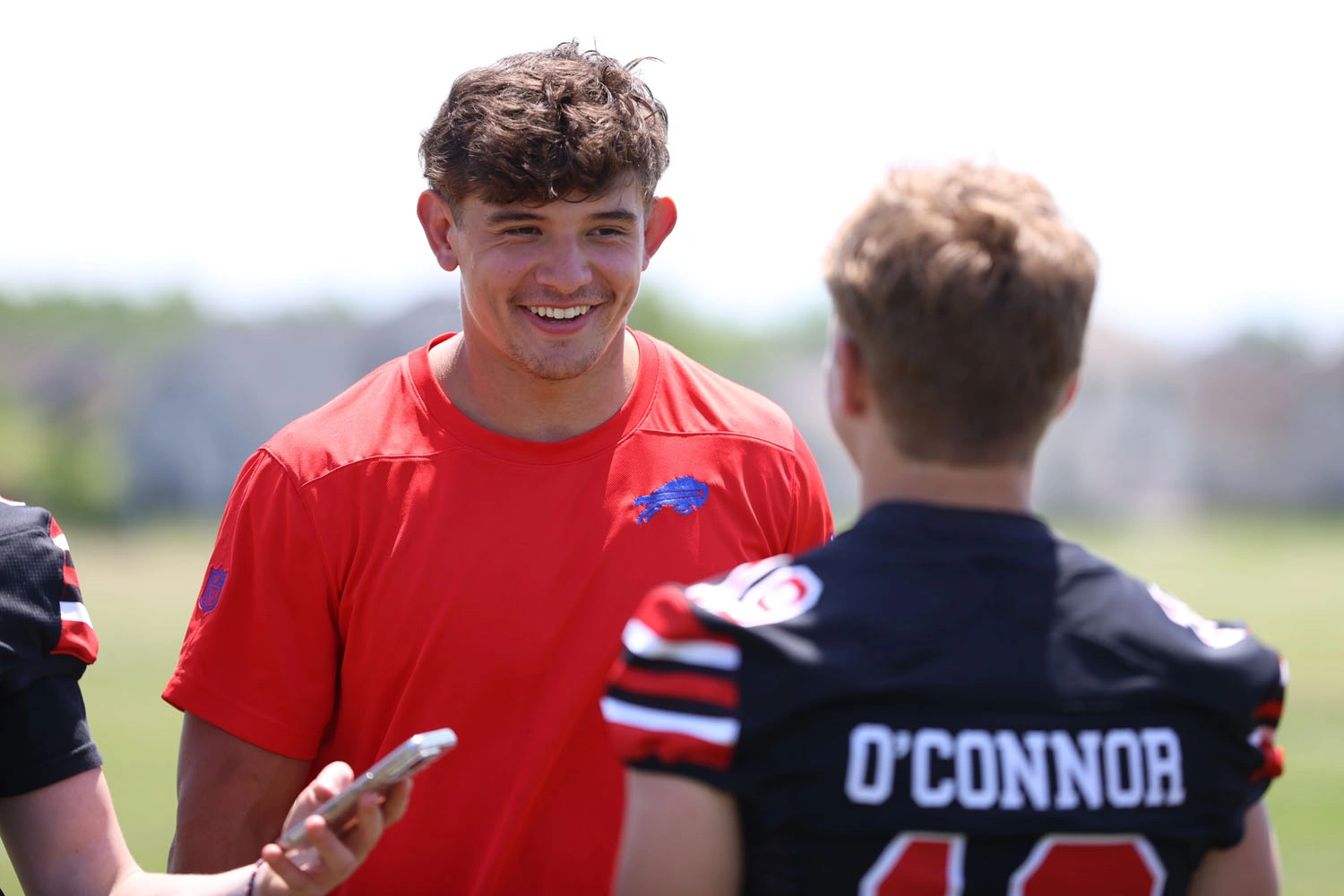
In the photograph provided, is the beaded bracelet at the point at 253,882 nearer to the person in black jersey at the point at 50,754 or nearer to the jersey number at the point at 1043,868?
the person in black jersey at the point at 50,754

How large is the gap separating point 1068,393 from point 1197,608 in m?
20.9

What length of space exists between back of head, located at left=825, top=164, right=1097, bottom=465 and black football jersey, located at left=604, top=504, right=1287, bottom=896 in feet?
0.37

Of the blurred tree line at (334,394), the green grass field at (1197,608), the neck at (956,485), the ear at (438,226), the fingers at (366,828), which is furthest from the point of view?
the blurred tree line at (334,394)

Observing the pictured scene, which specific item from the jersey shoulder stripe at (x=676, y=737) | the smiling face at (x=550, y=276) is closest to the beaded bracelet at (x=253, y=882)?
the jersey shoulder stripe at (x=676, y=737)

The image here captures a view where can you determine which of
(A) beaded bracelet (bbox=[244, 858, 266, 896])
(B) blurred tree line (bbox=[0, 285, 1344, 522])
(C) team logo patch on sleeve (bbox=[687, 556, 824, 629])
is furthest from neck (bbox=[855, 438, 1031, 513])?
(B) blurred tree line (bbox=[0, 285, 1344, 522])

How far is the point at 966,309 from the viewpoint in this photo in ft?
5.17

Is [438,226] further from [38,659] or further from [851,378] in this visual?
[851,378]

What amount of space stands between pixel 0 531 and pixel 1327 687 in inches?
584

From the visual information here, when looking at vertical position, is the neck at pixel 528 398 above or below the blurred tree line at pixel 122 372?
above

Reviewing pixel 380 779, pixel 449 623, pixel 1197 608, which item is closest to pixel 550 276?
pixel 449 623

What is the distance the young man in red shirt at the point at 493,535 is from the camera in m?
2.54

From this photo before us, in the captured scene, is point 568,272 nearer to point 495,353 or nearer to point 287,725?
point 495,353

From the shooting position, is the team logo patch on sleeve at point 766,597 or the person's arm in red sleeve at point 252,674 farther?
the person's arm in red sleeve at point 252,674

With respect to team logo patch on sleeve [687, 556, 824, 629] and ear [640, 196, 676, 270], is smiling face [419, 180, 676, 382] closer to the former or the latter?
ear [640, 196, 676, 270]
